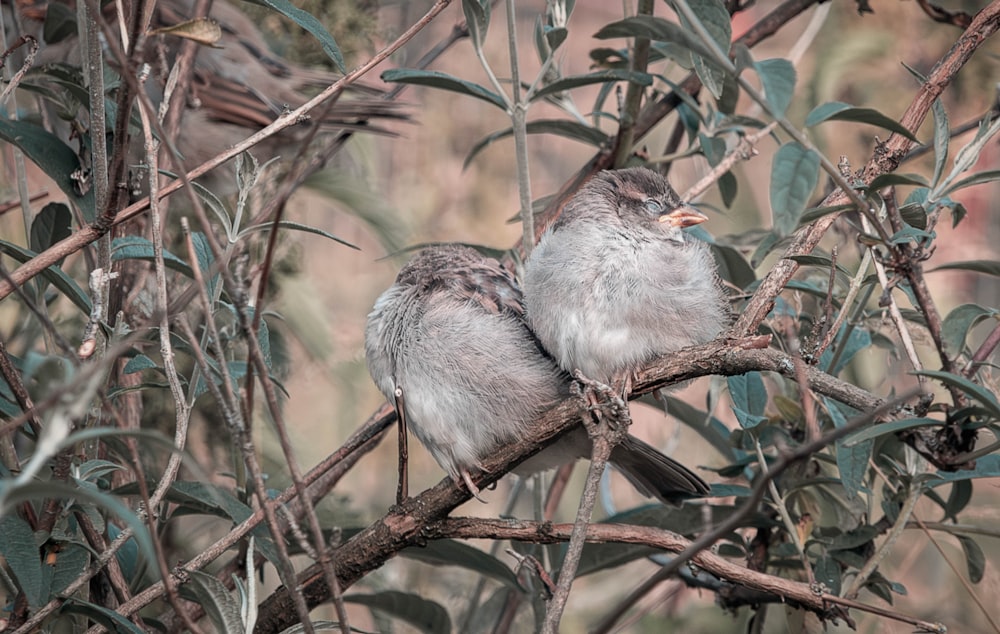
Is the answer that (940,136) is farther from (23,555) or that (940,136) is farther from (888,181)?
(23,555)

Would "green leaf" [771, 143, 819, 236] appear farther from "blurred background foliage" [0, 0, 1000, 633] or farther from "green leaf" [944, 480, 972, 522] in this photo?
"green leaf" [944, 480, 972, 522]

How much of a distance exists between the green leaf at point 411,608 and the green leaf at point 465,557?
0.10 metres

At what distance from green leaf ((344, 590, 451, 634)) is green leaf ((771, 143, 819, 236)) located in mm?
1376

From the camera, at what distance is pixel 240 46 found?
12.7 ft

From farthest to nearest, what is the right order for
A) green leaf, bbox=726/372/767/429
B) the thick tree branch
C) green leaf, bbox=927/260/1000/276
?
1. green leaf, bbox=726/372/767/429
2. green leaf, bbox=927/260/1000/276
3. the thick tree branch

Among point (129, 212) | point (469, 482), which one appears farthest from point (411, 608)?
point (129, 212)

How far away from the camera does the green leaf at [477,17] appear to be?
2.00 m

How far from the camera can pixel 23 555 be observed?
1.51 meters

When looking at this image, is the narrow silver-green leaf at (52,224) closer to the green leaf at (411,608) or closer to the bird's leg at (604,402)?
the green leaf at (411,608)

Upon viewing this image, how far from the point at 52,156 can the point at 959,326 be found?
172cm

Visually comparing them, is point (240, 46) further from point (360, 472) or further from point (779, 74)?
point (779, 74)

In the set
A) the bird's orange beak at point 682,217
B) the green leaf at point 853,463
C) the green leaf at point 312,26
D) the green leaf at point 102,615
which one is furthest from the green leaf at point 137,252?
the green leaf at point 853,463

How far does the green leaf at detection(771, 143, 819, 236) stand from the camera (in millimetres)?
1181

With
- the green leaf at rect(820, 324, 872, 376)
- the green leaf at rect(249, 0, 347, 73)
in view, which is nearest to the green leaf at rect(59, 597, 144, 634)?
the green leaf at rect(249, 0, 347, 73)
